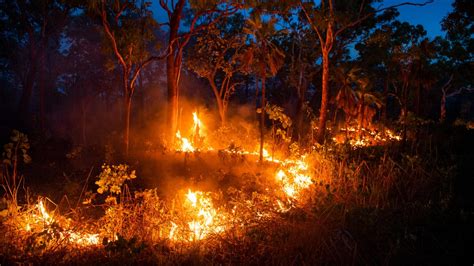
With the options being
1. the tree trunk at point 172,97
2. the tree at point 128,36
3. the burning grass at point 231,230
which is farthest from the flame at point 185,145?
the burning grass at point 231,230

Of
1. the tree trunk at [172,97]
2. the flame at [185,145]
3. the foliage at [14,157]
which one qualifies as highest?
the tree trunk at [172,97]

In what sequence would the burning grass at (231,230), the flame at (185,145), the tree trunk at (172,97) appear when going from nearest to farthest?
the burning grass at (231,230) < the flame at (185,145) < the tree trunk at (172,97)

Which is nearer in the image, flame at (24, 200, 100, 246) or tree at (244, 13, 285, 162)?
flame at (24, 200, 100, 246)

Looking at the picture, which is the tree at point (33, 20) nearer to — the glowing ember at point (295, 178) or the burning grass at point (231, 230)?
the glowing ember at point (295, 178)

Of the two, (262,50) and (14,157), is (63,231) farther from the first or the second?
(262,50)

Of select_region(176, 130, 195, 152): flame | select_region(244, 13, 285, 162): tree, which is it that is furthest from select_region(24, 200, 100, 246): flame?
select_region(176, 130, 195, 152): flame

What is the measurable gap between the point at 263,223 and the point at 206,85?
30.5 meters

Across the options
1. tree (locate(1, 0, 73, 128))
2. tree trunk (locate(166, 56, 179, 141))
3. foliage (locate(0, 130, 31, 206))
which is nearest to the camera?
foliage (locate(0, 130, 31, 206))

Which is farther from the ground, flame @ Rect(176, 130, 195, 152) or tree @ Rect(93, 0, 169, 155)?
tree @ Rect(93, 0, 169, 155)

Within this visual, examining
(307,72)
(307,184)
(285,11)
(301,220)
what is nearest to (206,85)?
(307,72)

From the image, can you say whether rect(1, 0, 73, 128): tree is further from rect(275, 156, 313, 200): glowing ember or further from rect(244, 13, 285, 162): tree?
rect(275, 156, 313, 200): glowing ember

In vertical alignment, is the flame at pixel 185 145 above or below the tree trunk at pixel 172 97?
below

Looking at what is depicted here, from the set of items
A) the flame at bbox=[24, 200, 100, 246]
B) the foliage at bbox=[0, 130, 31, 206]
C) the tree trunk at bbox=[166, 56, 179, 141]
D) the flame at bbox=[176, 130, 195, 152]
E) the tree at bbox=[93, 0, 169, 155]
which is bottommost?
the flame at bbox=[24, 200, 100, 246]

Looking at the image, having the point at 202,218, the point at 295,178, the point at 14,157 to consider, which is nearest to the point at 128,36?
the point at 14,157
